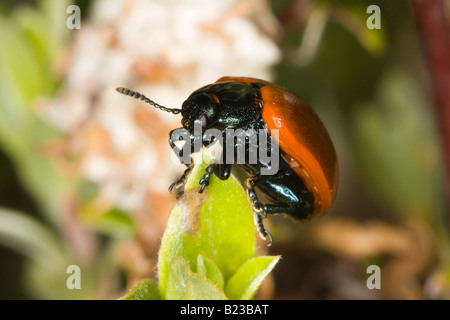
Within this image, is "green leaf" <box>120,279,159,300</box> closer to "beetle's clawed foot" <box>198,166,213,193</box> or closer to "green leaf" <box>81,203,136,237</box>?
"beetle's clawed foot" <box>198,166,213,193</box>

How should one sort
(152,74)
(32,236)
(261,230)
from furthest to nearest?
(32,236)
(152,74)
(261,230)

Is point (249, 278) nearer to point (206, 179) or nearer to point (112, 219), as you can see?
point (206, 179)

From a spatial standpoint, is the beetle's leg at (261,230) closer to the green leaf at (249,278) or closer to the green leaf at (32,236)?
the green leaf at (249,278)

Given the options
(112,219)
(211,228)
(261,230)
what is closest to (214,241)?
(211,228)

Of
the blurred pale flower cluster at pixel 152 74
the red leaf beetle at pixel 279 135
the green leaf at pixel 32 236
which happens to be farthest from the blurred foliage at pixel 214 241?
the green leaf at pixel 32 236

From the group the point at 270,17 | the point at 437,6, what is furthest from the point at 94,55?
the point at 437,6
